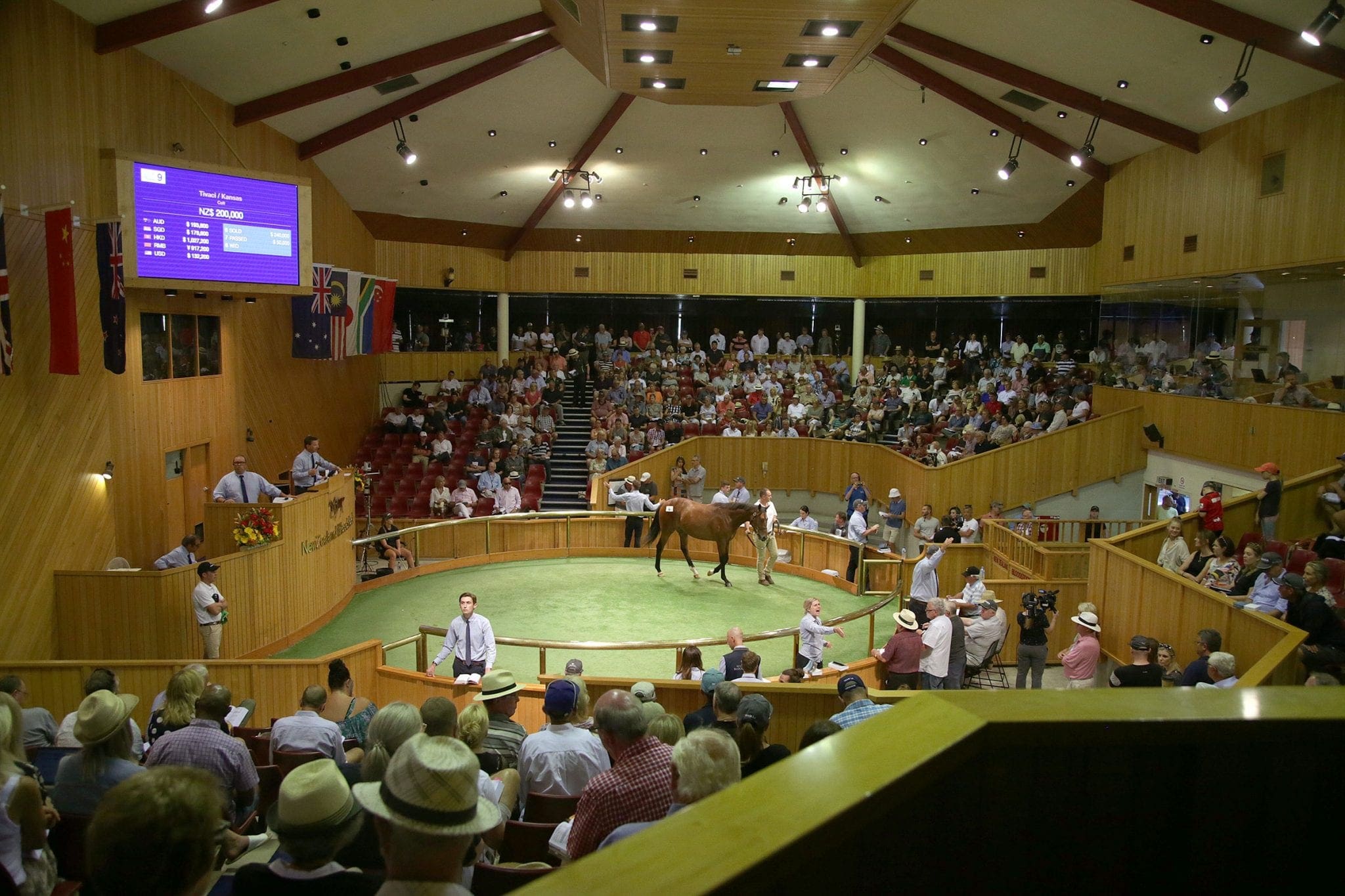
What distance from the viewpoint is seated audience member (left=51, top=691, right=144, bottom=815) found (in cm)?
374

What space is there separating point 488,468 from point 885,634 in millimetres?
8456

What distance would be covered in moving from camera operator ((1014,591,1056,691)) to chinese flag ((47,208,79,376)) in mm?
9894

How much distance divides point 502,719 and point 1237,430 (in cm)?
1318

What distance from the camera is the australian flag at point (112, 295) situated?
10547mm

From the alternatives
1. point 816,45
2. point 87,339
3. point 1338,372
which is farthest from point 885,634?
point 87,339

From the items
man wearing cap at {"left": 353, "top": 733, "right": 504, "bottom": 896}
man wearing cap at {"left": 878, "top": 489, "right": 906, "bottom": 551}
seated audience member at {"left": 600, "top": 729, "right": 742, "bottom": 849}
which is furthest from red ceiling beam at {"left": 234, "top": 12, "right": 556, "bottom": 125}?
man wearing cap at {"left": 353, "top": 733, "right": 504, "bottom": 896}

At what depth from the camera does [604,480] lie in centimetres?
1792

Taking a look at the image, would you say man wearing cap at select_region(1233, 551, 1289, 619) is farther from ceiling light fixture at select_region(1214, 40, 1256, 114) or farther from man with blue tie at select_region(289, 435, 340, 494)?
man with blue tie at select_region(289, 435, 340, 494)

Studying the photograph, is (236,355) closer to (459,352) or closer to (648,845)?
(459,352)

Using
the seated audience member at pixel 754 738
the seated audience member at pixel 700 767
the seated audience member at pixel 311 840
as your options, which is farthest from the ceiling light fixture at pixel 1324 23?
the seated audience member at pixel 700 767

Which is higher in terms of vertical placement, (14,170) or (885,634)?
(14,170)

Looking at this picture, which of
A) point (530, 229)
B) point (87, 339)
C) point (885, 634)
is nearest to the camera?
point (87, 339)

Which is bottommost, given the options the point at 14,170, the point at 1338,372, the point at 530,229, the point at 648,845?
the point at 648,845

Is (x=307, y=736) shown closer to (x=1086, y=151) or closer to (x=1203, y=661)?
(x=1203, y=661)
